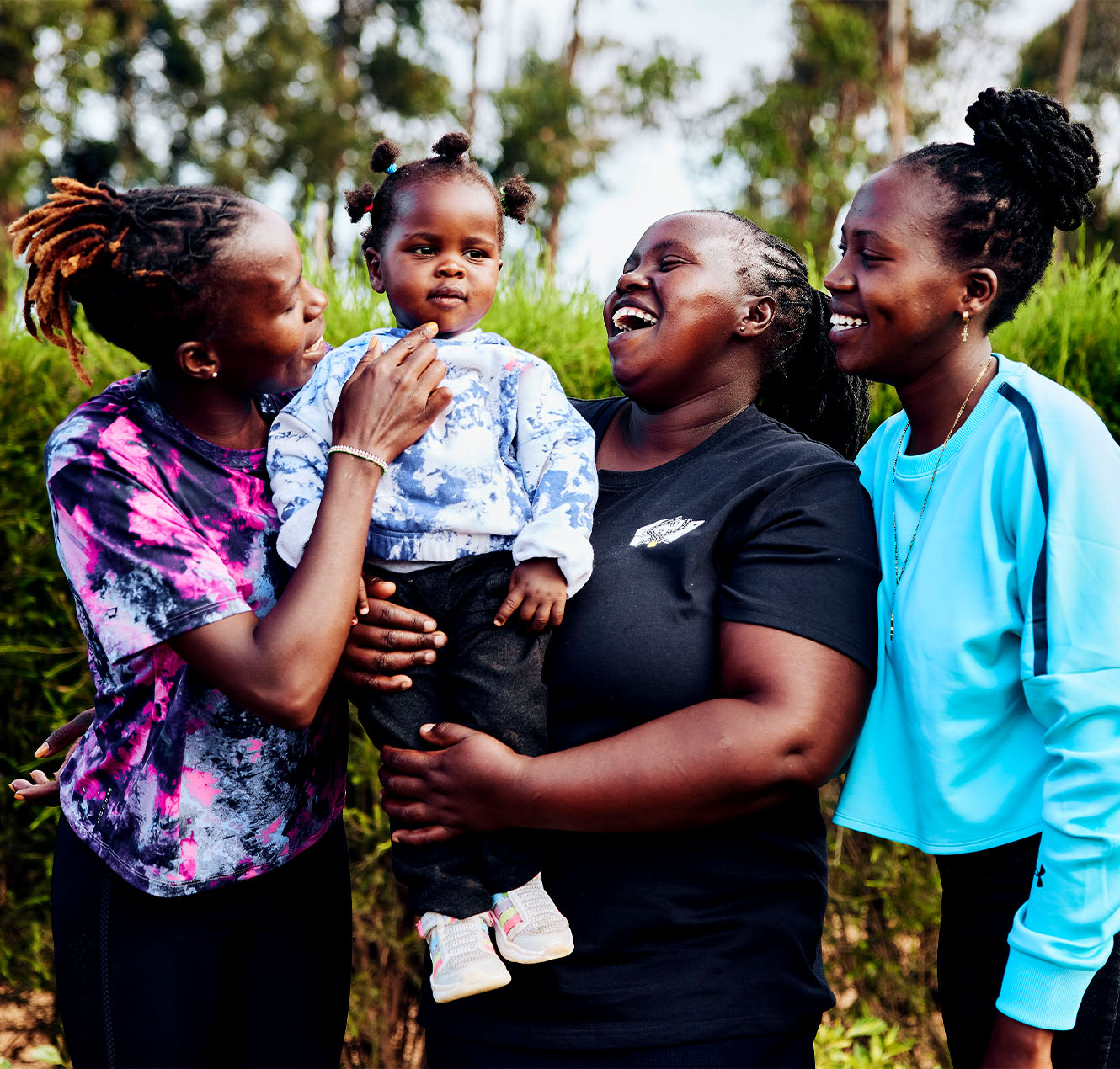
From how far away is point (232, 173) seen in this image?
24297mm

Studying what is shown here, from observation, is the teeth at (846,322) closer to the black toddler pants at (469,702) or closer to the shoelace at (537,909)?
the black toddler pants at (469,702)

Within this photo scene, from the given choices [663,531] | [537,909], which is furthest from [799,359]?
[537,909]

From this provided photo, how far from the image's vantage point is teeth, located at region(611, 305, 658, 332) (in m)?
2.31

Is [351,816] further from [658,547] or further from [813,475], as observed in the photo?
[813,475]

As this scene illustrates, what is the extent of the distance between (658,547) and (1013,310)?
901 millimetres

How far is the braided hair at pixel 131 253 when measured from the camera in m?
1.99

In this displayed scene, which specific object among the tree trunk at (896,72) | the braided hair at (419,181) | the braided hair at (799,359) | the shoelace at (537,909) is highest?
the tree trunk at (896,72)

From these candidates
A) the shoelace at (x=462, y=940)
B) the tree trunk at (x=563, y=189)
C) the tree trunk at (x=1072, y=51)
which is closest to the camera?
the shoelace at (x=462, y=940)

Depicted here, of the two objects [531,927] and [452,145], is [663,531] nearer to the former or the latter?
[531,927]

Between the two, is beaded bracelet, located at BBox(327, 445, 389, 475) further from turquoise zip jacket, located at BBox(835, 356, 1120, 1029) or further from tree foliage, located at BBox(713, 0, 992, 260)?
tree foliage, located at BBox(713, 0, 992, 260)

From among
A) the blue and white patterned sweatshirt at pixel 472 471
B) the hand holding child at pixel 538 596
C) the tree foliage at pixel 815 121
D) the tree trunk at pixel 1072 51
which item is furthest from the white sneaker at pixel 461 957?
the tree trunk at pixel 1072 51

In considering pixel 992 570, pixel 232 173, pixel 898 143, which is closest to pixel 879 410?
pixel 992 570

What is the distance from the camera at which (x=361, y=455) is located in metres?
2.03

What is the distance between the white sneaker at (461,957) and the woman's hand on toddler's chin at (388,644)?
470 millimetres
